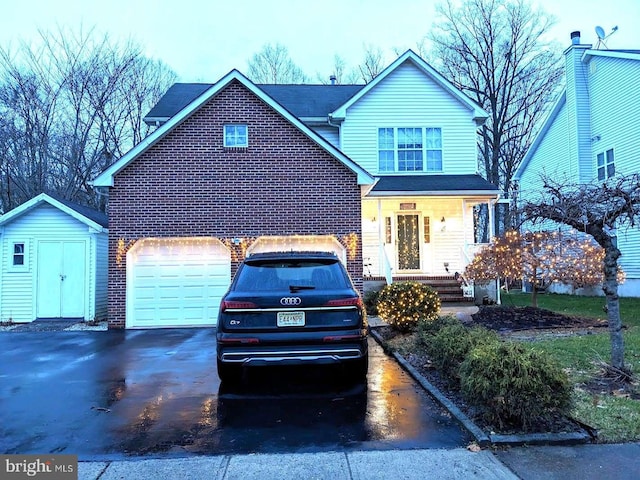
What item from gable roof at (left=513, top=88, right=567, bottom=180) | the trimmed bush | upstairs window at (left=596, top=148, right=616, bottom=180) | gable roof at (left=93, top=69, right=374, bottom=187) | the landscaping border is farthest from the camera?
gable roof at (left=513, top=88, right=567, bottom=180)

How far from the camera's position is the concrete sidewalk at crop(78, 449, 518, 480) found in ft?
11.6

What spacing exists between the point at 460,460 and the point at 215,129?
10902 millimetres

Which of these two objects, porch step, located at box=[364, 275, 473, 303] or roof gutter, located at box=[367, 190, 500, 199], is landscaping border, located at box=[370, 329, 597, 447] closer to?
porch step, located at box=[364, 275, 473, 303]

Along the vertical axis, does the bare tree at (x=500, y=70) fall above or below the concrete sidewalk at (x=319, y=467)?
above

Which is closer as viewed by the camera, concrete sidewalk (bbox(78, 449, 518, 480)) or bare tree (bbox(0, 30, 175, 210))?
concrete sidewalk (bbox(78, 449, 518, 480))

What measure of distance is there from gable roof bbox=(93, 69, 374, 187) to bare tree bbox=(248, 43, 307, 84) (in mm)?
20689

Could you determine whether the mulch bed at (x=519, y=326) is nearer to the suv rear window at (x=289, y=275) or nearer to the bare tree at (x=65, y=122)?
the suv rear window at (x=289, y=275)

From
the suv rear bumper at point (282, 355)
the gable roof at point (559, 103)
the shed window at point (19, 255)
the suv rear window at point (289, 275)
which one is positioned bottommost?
the suv rear bumper at point (282, 355)

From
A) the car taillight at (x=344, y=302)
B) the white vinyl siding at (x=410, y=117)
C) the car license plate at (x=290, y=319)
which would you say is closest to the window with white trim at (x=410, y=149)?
the white vinyl siding at (x=410, y=117)

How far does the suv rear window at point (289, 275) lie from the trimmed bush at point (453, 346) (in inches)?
65.0

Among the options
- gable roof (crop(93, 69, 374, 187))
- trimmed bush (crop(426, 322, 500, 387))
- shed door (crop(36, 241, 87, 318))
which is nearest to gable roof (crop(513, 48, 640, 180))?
gable roof (crop(93, 69, 374, 187))

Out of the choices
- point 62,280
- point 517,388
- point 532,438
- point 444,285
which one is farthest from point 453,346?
point 62,280

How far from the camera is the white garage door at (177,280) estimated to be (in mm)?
12344

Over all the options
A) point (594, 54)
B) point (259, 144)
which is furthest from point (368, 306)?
point (594, 54)
